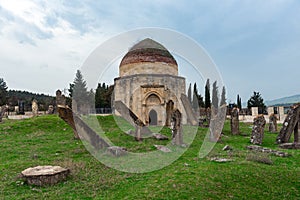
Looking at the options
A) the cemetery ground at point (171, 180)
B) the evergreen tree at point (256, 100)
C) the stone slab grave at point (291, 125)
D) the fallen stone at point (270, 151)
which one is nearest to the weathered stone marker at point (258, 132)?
the stone slab grave at point (291, 125)

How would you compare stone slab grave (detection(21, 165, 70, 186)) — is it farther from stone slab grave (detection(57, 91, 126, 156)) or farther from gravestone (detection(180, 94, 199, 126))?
gravestone (detection(180, 94, 199, 126))

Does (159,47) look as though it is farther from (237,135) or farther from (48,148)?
(48,148)

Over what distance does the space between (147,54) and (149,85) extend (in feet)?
11.9

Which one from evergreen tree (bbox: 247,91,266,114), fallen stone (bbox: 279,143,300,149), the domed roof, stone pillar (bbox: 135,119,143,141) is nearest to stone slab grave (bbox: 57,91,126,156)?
stone pillar (bbox: 135,119,143,141)

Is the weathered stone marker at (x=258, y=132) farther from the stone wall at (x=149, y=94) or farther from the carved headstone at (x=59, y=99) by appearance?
the carved headstone at (x=59, y=99)

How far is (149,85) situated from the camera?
26.3m

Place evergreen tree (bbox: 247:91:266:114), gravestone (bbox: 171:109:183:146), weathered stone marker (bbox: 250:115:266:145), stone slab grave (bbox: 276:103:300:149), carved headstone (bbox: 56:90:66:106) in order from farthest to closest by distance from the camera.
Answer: evergreen tree (bbox: 247:91:266:114) → carved headstone (bbox: 56:90:66:106) → weathered stone marker (bbox: 250:115:266:145) → stone slab grave (bbox: 276:103:300:149) → gravestone (bbox: 171:109:183:146)

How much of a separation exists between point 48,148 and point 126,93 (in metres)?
15.6

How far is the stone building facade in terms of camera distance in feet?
86.5

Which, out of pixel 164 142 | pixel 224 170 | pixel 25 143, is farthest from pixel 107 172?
pixel 25 143

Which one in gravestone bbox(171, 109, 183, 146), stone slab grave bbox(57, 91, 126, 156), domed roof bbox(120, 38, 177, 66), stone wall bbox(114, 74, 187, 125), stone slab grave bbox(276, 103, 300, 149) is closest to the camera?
stone slab grave bbox(57, 91, 126, 156)

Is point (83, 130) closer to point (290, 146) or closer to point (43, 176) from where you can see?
point (43, 176)

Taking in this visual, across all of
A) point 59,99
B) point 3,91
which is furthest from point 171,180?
point 3,91

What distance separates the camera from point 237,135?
58.5ft
